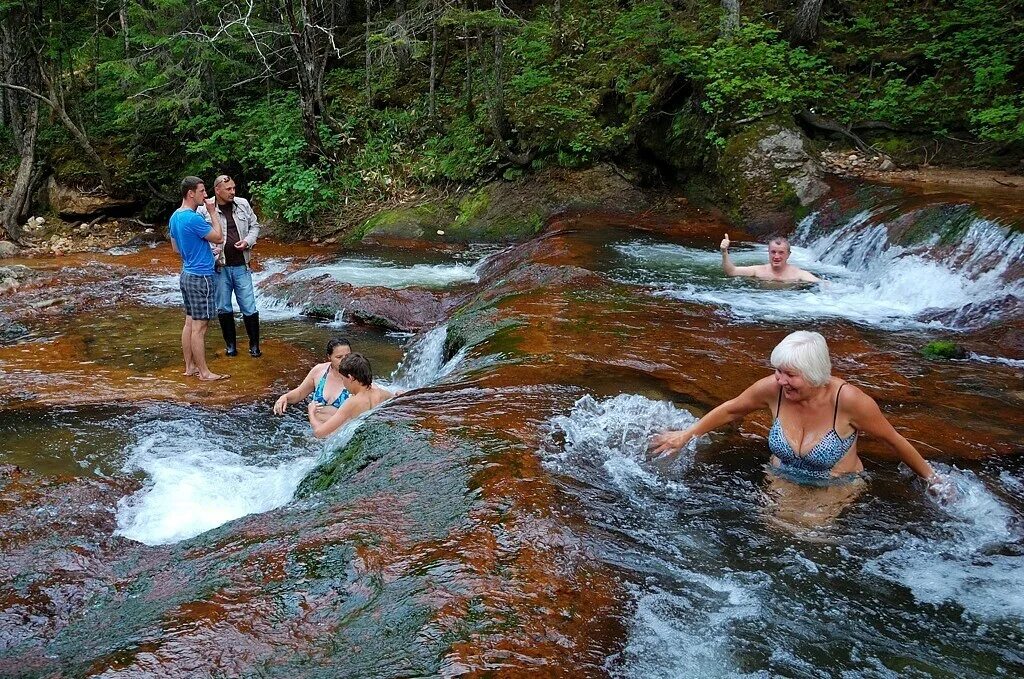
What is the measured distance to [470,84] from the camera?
1641 centimetres

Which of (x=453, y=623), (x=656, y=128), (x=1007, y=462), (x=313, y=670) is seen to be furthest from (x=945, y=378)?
(x=656, y=128)

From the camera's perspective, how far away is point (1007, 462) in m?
4.59

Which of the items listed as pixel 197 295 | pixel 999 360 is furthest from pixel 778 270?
pixel 197 295

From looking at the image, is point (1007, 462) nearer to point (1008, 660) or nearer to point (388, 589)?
point (1008, 660)

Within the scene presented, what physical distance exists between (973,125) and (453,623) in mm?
13169

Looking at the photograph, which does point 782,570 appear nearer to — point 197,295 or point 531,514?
point 531,514

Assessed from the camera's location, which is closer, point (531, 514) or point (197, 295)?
point (531, 514)

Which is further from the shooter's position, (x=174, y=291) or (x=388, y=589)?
(x=174, y=291)

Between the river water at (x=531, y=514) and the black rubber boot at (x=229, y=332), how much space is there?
23 centimetres

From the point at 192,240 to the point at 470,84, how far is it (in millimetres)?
10243

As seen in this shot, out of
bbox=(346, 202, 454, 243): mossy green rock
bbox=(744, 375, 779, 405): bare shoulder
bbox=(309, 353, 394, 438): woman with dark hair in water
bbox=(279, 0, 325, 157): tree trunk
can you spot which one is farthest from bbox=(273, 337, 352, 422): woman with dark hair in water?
bbox=(279, 0, 325, 157): tree trunk

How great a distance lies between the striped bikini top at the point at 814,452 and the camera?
413 cm

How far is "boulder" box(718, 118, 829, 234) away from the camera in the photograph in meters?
12.7

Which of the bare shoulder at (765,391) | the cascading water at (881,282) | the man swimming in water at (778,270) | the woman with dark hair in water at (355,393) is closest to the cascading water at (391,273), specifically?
the cascading water at (881,282)
